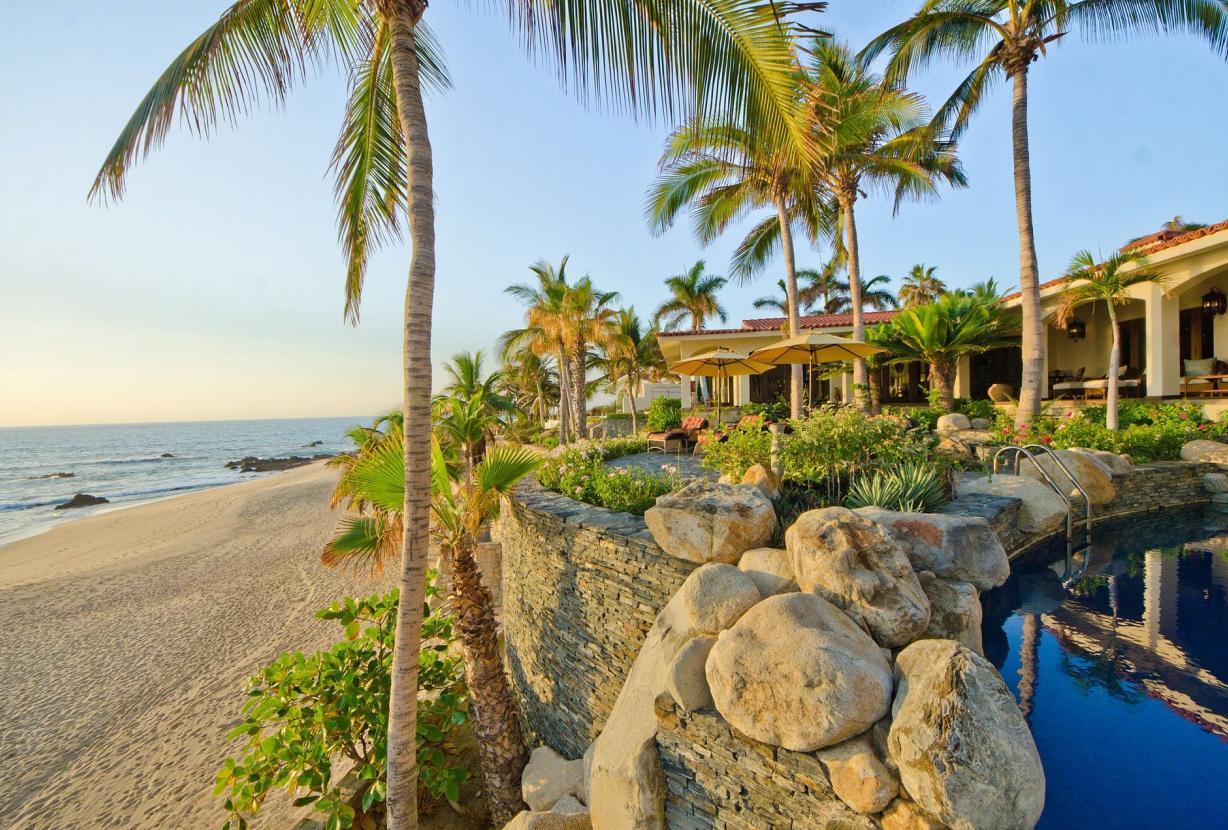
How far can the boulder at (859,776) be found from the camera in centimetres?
256

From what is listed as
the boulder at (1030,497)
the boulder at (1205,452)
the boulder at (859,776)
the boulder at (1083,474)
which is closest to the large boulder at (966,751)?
the boulder at (859,776)

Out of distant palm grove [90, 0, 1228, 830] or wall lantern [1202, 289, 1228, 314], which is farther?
wall lantern [1202, 289, 1228, 314]

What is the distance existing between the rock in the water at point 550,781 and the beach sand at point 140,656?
10.3ft

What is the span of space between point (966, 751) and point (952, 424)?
1321 cm

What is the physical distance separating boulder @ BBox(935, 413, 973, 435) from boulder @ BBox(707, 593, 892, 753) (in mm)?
12410

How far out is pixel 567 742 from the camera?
561 cm

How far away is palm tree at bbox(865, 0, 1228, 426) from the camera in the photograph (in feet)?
33.8

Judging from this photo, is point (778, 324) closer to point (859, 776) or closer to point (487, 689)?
point (487, 689)

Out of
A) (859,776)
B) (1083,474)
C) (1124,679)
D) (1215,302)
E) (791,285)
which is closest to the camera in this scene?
(859,776)

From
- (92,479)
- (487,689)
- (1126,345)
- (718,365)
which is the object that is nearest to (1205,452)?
(1126,345)

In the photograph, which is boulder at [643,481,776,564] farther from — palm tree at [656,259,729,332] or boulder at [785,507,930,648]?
palm tree at [656,259,729,332]

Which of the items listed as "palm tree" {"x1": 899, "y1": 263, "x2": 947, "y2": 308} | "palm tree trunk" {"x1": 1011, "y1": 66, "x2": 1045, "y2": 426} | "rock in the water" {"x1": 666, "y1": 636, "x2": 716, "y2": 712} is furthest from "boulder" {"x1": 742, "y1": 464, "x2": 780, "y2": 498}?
"palm tree" {"x1": 899, "y1": 263, "x2": 947, "y2": 308}

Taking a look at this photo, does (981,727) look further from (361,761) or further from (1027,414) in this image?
(1027,414)

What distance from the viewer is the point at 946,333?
14781 mm
